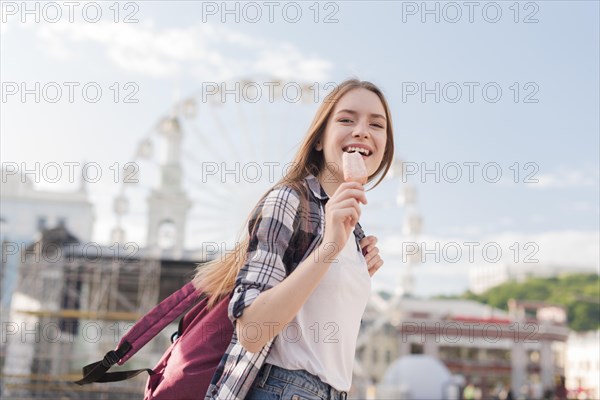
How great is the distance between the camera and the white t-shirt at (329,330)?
1.84 metres

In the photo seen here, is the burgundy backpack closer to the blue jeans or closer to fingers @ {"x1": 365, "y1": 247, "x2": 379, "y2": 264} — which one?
the blue jeans

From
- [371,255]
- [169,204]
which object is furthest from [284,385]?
[169,204]

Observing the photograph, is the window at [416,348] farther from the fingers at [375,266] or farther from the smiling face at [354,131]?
the smiling face at [354,131]

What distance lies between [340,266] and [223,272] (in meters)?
0.30

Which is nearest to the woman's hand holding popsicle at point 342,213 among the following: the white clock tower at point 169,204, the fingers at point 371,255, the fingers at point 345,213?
the fingers at point 345,213

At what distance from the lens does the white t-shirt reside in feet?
6.04

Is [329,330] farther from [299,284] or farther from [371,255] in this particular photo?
[371,255]

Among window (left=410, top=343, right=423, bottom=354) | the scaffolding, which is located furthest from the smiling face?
window (left=410, top=343, right=423, bottom=354)

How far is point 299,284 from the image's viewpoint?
5.67 feet

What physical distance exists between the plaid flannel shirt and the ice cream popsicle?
14cm

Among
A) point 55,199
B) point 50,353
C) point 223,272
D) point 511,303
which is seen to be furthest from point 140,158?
point 511,303

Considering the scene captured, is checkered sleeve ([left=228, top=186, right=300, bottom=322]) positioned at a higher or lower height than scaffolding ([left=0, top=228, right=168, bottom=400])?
higher

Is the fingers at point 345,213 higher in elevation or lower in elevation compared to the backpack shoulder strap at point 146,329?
higher

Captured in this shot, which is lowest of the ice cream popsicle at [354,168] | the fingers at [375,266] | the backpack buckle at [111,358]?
the backpack buckle at [111,358]
